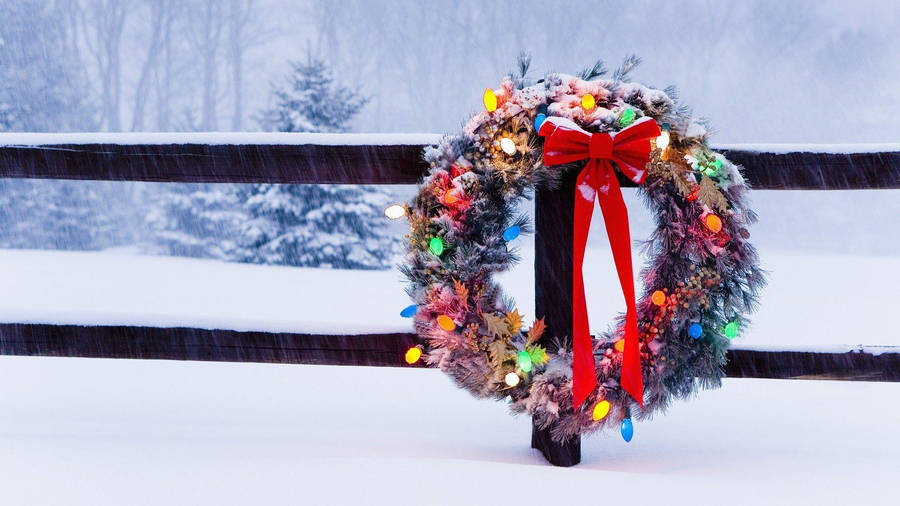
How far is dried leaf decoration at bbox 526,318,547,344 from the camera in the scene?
222cm

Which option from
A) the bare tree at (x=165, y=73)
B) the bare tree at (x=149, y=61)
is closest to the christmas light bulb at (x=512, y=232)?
the bare tree at (x=165, y=73)

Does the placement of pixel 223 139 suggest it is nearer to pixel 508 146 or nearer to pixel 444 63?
pixel 508 146

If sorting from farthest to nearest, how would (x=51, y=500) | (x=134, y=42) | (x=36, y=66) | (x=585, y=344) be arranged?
1. (x=134, y=42)
2. (x=36, y=66)
3. (x=585, y=344)
4. (x=51, y=500)

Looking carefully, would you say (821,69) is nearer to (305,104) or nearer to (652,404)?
(305,104)

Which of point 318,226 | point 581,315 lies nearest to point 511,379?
point 581,315

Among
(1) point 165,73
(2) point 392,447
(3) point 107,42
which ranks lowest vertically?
(2) point 392,447

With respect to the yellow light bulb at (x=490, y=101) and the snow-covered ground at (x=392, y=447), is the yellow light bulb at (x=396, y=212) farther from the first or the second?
the snow-covered ground at (x=392, y=447)

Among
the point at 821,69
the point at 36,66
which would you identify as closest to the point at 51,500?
the point at 36,66

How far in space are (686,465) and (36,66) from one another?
65.1 ft

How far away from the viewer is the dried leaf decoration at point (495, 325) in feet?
7.21

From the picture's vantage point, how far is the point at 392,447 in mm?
2361

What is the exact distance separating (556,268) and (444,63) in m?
19.9

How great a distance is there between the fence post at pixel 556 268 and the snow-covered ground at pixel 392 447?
7 cm

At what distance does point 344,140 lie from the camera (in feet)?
7.83
